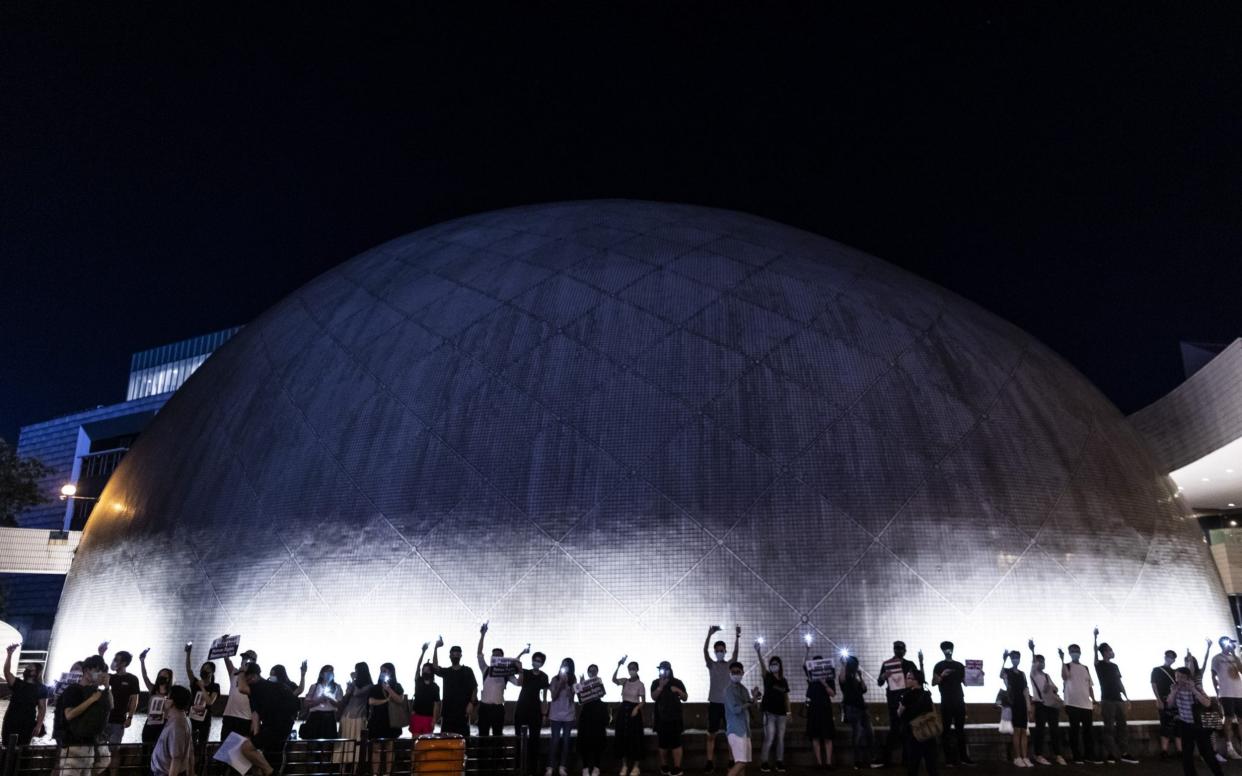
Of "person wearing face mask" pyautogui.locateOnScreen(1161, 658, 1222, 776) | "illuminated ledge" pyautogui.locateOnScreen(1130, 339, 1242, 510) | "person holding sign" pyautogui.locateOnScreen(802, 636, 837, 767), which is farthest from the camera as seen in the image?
"illuminated ledge" pyautogui.locateOnScreen(1130, 339, 1242, 510)

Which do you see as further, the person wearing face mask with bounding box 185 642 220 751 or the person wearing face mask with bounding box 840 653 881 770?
the person wearing face mask with bounding box 840 653 881 770

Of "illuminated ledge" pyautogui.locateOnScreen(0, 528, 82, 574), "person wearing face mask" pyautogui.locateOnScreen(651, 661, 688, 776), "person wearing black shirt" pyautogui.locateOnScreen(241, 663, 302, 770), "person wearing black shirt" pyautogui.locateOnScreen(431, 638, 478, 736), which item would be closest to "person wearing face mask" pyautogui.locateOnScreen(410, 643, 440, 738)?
"person wearing black shirt" pyautogui.locateOnScreen(431, 638, 478, 736)

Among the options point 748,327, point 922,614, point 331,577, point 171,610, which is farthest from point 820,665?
point 171,610

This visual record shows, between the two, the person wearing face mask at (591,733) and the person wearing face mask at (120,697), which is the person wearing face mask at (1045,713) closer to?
the person wearing face mask at (591,733)

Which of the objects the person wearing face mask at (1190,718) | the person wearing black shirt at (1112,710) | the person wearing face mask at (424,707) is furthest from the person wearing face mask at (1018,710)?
the person wearing face mask at (424,707)

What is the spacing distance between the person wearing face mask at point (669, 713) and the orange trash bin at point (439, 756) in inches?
131

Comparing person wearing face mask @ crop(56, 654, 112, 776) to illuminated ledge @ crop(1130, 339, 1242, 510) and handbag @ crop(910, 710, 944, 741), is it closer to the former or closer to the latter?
handbag @ crop(910, 710, 944, 741)

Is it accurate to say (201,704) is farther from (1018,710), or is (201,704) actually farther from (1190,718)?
(1190,718)

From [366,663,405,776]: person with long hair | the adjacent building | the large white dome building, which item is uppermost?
the adjacent building

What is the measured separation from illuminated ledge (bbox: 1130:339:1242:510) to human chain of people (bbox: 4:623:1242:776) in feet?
27.9

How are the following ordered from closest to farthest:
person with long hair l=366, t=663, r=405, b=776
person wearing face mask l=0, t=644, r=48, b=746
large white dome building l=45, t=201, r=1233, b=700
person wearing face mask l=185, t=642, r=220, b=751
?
1. person wearing face mask l=0, t=644, r=48, b=746
2. person with long hair l=366, t=663, r=405, b=776
3. person wearing face mask l=185, t=642, r=220, b=751
4. large white dome building l=45, t=201, r=1233, b=700

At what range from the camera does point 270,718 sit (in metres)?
8.62

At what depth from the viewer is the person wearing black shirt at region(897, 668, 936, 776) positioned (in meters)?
9.63

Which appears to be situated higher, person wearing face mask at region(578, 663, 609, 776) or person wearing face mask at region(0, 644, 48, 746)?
person wearing face mask at region(0, 644, 48, 746)
